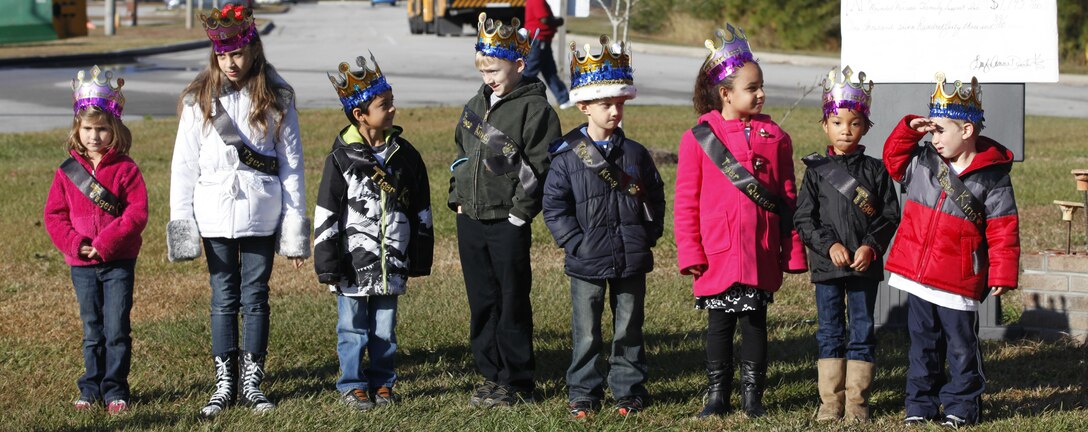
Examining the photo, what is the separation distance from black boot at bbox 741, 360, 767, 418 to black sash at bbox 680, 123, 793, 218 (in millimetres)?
561

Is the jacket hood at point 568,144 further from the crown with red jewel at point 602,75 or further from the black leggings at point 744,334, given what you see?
the black leggings at point 744,334

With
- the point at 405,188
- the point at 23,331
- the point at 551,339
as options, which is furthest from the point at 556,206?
the point at 23,331

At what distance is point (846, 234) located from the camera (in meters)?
5.23

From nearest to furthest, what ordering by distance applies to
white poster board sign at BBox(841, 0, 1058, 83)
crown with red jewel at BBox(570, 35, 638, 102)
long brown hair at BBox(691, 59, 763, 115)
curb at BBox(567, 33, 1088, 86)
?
1. crown with red jewel at BBox(570, 35, 638, 102)
2. long brown hair at BBox(691, 59, 763, 115)
3. white poster board sign at BBox(841, 0, 1058, 83)
4. curb at BBox(567, 33, 1088, 86)

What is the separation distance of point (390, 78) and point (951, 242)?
17.2 metres

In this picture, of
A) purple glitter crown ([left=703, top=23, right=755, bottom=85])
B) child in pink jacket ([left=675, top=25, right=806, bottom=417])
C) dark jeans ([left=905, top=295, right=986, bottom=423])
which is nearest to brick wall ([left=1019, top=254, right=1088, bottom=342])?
dark jeans ([left=905, top=295, right=986, bottom=423])

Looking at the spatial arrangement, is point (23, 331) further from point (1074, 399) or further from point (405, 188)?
point (1074, 399)

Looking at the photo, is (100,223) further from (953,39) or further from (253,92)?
(953,39)

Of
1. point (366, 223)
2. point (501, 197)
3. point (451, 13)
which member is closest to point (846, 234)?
point (501, 197)

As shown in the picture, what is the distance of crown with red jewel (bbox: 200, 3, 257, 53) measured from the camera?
538 centimetres

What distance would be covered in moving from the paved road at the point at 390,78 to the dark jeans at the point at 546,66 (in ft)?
6.64

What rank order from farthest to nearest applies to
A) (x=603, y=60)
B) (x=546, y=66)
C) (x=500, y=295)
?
1. (x=546, y=66)
2. (x=500, y=295)
3. (x=603, y=60)

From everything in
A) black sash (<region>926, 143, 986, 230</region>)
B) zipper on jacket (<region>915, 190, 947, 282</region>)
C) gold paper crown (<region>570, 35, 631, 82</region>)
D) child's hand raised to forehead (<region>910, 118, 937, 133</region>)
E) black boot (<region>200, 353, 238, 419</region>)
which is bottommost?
black boot (<region>200, 353, 238, 419</region>)

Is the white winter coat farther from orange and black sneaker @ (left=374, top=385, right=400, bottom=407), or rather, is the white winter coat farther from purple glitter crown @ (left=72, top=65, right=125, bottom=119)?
orange and black sneaker @ (left=374, top=385, right=400, bottom=407)
